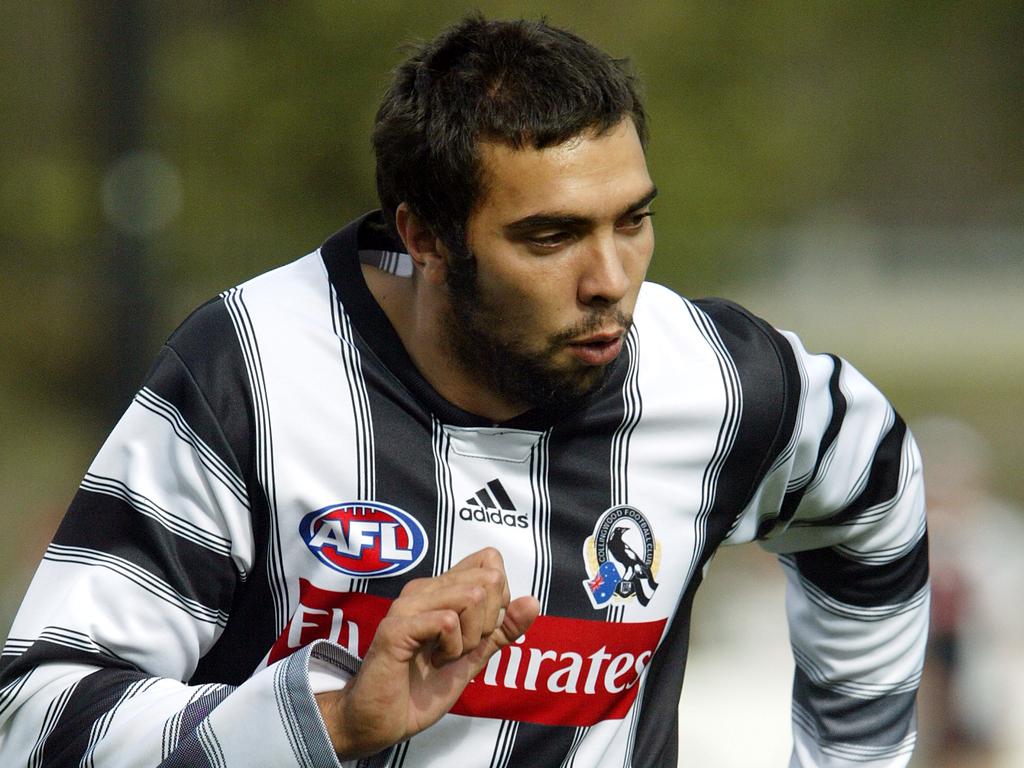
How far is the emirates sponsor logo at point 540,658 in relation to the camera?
8.08 feet

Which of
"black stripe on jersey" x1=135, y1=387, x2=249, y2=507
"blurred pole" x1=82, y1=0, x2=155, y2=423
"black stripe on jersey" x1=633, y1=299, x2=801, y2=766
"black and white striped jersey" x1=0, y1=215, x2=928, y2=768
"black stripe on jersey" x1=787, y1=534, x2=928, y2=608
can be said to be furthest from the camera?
"blurred pole" x1=82, y1=0, x2=155, y2=423

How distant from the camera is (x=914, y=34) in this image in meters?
14.5

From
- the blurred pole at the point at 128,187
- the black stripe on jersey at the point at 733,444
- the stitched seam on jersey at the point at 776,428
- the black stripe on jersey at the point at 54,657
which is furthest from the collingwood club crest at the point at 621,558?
the blurred pole at the point at 128,187

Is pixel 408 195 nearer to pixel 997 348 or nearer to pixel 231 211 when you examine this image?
pixel 231 211

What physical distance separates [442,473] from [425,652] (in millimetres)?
447

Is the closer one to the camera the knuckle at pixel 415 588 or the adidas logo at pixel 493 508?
the knuckle at pixel 415 588

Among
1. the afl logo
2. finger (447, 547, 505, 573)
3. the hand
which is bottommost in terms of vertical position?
the hand

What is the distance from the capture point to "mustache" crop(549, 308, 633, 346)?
2436 mm

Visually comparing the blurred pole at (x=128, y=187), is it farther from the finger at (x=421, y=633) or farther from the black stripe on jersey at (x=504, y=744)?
the finger at (x=421, y=633)

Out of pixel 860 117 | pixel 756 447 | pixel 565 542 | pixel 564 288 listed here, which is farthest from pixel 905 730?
pixel 860 117

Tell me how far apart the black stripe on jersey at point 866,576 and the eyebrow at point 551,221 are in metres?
1.02

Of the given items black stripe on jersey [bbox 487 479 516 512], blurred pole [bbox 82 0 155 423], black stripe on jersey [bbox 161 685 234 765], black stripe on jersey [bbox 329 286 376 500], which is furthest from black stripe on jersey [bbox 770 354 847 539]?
blurred pole [bbox 82 0 155 423]

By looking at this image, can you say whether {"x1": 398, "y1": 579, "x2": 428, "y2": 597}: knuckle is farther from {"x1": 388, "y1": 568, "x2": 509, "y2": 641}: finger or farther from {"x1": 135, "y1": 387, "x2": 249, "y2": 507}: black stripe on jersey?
{"x1": 135, "y1": 387, "x2": 249, "y2": 507}: black stripe on jersey

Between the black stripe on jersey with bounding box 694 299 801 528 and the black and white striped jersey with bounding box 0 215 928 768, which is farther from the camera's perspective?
the black stripe on jersey with bounding box 694 299 801 528
